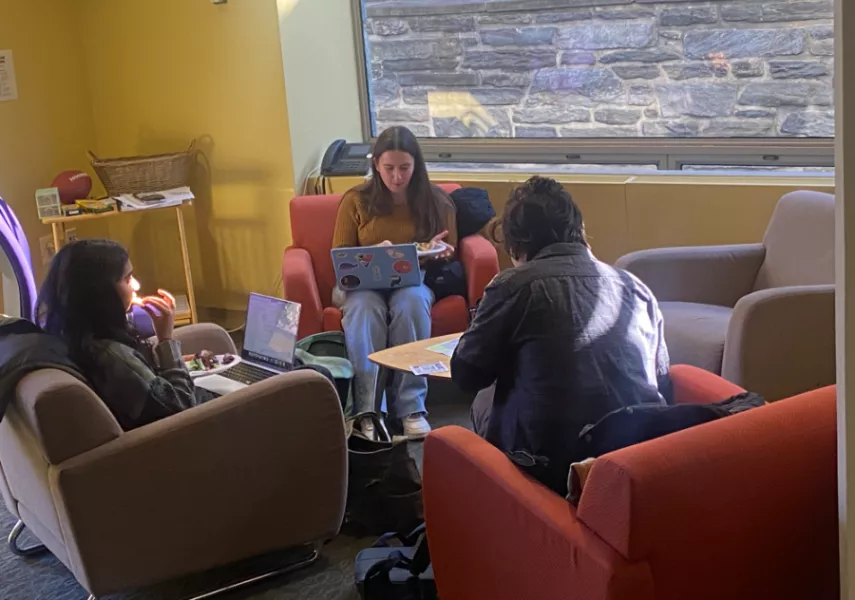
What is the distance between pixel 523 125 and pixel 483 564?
2.88 m

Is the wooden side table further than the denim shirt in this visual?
Yes

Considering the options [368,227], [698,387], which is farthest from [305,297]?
[698,387]

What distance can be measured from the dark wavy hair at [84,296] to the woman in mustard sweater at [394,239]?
3.98ft

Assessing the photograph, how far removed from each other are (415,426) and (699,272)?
1.13 metres

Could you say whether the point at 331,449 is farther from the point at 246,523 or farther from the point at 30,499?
the point at 30,499

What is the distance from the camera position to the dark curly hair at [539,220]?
2287 millimetres

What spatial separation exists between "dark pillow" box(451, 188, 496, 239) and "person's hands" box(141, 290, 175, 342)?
1539 mm

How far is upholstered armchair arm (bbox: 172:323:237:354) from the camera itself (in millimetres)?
3100

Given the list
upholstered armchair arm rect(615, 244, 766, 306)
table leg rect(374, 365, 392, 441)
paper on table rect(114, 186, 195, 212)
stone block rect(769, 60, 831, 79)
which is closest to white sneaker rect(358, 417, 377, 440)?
table leg rect(374, 365, 392, 441)

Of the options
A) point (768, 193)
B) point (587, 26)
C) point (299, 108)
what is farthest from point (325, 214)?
point (768, 193)

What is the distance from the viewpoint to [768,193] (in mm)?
3732

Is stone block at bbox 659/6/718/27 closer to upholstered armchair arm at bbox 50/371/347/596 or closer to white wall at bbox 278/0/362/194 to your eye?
white wall at bbox 278/0/362/194

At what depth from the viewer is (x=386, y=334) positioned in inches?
141

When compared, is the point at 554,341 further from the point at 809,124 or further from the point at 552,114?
the point at 552,114
